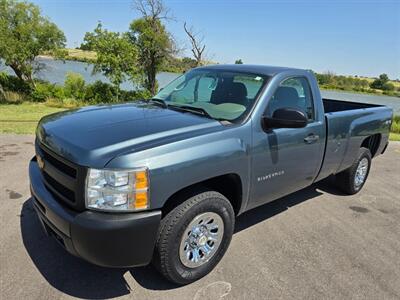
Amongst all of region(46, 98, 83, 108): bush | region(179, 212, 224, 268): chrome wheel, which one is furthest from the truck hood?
region(46, 98, 83, 108): bush

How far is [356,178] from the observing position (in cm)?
551

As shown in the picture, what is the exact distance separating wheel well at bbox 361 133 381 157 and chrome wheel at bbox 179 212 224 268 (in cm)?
364

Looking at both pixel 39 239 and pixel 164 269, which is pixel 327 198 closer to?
pixel 164 269

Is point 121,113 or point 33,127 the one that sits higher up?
point 121,113

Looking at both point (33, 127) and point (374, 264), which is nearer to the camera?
point (374, 264)

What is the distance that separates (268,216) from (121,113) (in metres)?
2.36

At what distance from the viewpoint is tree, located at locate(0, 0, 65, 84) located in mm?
15773

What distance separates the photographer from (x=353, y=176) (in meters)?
5.36

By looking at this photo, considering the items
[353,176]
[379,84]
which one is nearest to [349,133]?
[353,176]

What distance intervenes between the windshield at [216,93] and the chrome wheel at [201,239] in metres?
0.99

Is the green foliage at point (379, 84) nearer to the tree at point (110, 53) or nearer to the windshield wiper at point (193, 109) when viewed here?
the tree at point (110, 53)

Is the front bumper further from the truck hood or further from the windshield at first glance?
the windshield

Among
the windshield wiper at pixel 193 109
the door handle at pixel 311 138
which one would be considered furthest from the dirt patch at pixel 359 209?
the windshield wiper at pixel 193 109

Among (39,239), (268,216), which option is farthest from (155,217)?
(268,216)
